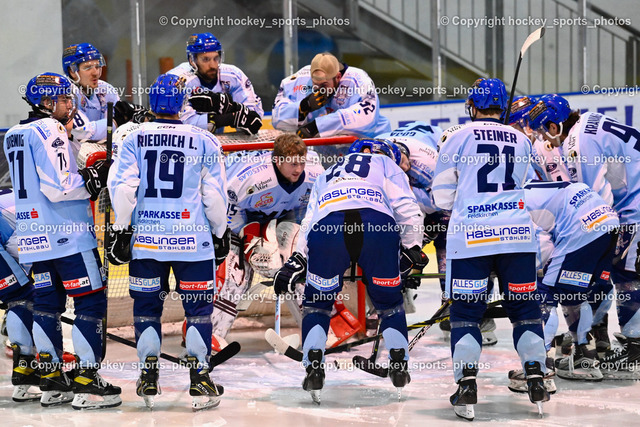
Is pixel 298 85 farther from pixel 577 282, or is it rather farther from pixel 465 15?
pixel 465 15

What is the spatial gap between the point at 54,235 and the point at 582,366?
252cm

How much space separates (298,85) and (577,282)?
242 centimetres

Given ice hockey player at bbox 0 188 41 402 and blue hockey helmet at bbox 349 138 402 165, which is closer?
ice hockey player at bbox 0 188 41 402

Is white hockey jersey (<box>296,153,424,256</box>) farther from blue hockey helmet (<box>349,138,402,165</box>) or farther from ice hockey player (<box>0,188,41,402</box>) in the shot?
ice hockey player (<box>0,188,41,402</box>)

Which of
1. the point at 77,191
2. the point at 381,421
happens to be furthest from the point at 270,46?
the point at 381,421

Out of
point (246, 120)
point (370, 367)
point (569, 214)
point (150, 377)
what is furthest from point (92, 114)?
point (569, 214)

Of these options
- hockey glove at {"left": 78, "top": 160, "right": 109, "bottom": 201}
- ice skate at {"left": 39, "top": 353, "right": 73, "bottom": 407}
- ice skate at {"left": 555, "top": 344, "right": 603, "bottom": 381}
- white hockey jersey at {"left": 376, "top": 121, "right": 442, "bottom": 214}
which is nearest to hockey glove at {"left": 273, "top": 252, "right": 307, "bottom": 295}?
hockey glove at {"left": 78, "top": 160, "right": 109, "bottom": 201}

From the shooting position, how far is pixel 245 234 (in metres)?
5.19

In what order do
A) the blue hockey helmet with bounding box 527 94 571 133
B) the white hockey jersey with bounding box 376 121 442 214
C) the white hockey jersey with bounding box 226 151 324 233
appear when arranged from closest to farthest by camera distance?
the blue hockey helmet with bounding box 527 94 571 133 → the white hockey jersey with bounding box 226 151 324 233 → the white hockey jersey with bounding box 376 121 442 214

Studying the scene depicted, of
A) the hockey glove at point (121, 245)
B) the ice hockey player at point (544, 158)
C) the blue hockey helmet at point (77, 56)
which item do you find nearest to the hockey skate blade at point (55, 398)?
the hockey glove at point (121, 245)

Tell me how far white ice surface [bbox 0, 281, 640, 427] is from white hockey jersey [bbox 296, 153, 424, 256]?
696 millimetres

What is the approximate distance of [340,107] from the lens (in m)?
5.86

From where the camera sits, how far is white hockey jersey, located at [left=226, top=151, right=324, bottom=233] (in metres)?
5.01

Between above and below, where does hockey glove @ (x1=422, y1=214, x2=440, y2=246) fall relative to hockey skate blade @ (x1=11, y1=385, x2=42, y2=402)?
above
